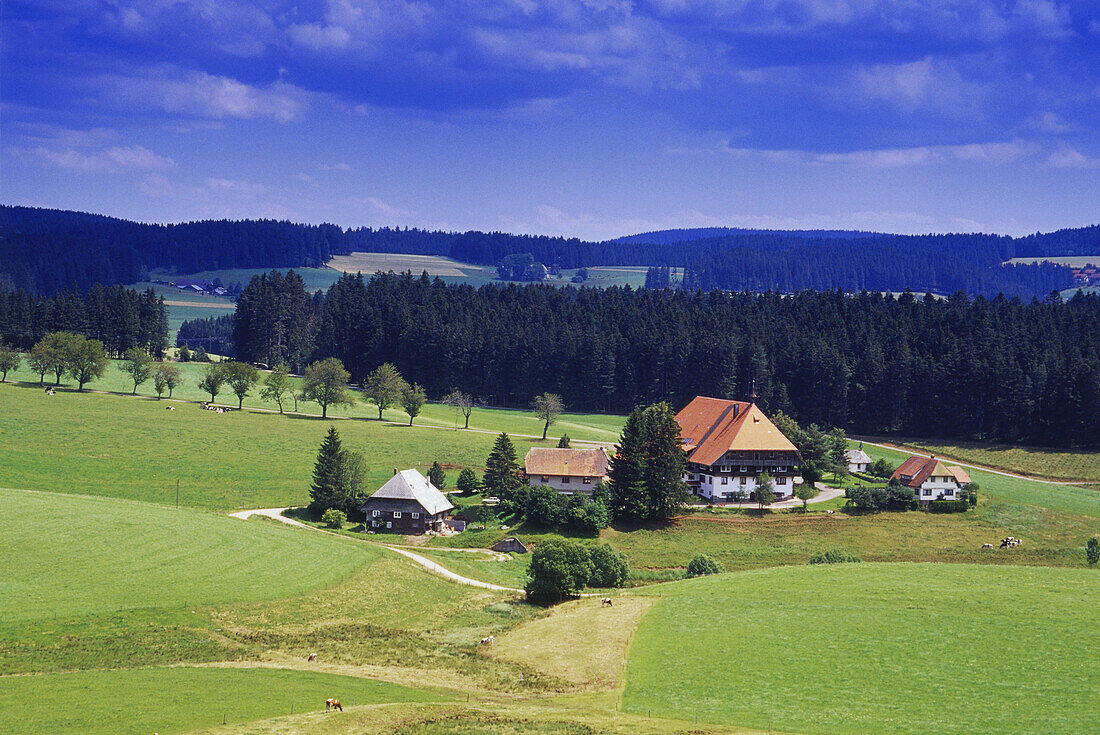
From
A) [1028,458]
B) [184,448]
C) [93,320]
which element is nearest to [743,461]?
[1028,458]

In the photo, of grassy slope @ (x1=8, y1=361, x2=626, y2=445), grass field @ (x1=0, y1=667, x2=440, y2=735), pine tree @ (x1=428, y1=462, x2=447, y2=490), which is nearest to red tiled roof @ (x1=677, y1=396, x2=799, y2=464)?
grassy slope @ (x1=8, y1=361, x2=626, y2=445)

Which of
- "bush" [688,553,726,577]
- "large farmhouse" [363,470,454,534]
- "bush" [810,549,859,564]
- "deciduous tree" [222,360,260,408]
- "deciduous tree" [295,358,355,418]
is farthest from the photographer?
"deciduous tree" [222,360,260,408]

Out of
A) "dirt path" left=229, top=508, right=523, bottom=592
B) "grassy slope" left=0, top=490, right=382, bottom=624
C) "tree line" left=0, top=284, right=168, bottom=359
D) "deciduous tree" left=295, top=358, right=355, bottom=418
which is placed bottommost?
"dirt path" left=229, top=508, right=523, bottom=592

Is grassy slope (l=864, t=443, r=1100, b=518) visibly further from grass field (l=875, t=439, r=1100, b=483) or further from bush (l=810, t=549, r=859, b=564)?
bush (l=810, t=549, r=859, b=564)

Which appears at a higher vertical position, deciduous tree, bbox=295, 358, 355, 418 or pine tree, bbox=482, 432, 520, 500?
deciduous tree, bbox=295, 358, 355, 418

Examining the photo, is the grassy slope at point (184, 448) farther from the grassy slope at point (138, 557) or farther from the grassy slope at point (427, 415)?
the grassy slope at point (138, 557)

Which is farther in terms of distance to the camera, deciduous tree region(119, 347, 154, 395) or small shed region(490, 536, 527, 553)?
deciduous tree region(119, 347, 154, 395)

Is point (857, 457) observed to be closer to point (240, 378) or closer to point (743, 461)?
point (743, 461)
